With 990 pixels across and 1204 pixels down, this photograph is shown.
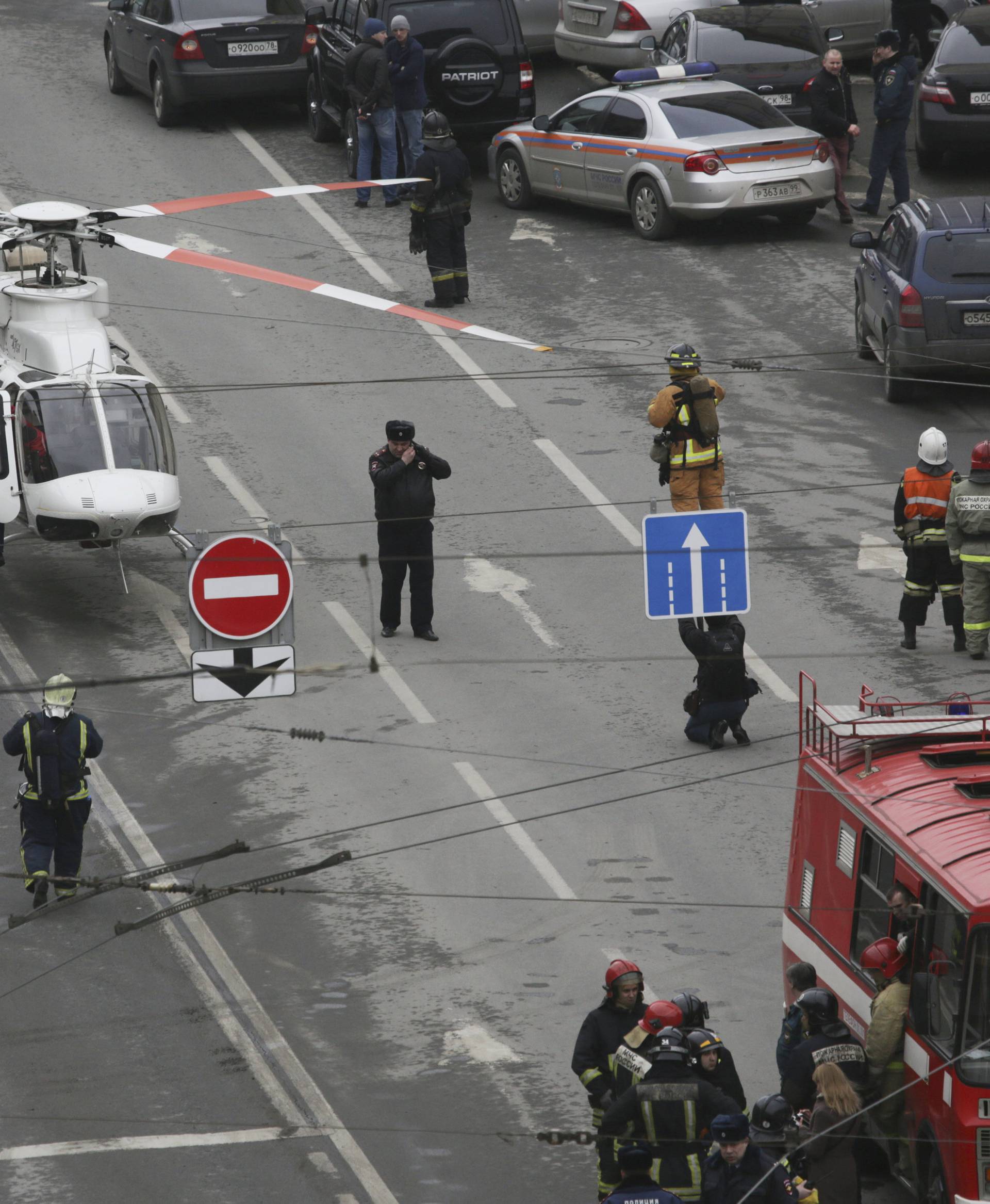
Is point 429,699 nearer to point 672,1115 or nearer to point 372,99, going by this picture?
point 672,1115

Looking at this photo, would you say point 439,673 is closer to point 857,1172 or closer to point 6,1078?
point 6,1078

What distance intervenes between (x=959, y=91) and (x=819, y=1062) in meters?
19.3

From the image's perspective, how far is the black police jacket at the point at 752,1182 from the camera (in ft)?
31.8

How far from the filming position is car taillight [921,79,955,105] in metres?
28.1

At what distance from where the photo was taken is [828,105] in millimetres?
26781

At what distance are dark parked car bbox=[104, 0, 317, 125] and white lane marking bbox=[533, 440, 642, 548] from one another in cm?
967

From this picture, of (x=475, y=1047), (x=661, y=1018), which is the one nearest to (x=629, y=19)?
(x=475, y=1047)

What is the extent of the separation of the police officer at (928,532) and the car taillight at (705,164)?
852 cm

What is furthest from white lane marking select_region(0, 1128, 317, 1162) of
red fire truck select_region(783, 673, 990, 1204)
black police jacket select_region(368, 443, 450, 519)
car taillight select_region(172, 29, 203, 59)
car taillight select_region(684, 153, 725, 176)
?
car taillight select_region(172, 29, 203, 59)

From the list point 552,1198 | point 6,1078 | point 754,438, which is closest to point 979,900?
point 552,1198

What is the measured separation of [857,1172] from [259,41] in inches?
859

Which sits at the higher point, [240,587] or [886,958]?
[240,587]

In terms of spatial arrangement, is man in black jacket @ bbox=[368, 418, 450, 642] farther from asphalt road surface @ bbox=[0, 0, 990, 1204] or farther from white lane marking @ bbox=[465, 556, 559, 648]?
white lane marking @ bbox=[465, 556, 559, 648]

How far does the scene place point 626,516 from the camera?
2083 centimetres
